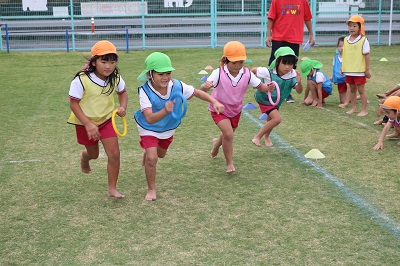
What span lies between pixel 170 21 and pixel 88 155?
15.8 meters

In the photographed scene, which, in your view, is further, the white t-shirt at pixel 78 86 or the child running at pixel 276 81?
the child running at pixel 276 81

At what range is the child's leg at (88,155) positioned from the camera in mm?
5609

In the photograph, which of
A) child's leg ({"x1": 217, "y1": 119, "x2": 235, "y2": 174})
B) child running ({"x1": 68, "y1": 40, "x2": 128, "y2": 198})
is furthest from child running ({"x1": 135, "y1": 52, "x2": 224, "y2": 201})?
child's leg ({"x1": 217, "y1": 119, "x2": 235, "y2": 174})

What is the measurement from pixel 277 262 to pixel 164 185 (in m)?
2.00

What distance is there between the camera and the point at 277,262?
403 cm

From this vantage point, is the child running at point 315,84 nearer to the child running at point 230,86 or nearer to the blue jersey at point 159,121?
the child running at point 230,86

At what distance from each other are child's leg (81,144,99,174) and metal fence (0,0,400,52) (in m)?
14.3

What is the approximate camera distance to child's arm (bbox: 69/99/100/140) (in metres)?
5.11

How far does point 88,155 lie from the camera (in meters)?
5.76

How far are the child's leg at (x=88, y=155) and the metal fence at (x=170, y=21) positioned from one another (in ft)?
47.0

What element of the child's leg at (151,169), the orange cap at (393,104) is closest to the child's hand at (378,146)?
the orange cap at (393,104)

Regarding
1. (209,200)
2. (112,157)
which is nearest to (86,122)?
(112,157)

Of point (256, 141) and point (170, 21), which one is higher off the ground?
point (170, 21)

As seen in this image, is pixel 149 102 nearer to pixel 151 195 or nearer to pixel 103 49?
pixel 103 49
